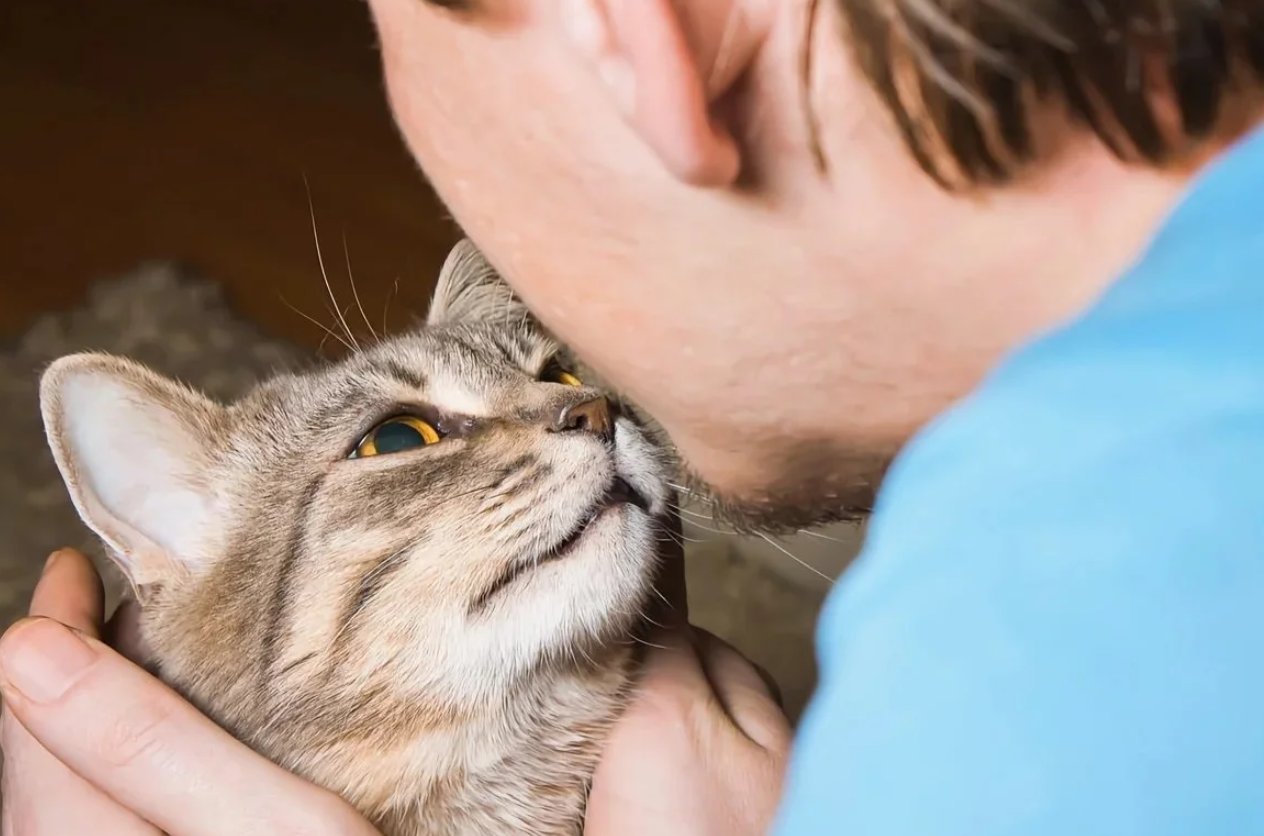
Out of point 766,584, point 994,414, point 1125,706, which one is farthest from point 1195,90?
point 766,584

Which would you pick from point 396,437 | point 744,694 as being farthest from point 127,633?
point 744,694

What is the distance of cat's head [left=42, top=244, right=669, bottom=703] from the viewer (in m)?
0.81

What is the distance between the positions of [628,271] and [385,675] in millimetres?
349

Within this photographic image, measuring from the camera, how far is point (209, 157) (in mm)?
2420

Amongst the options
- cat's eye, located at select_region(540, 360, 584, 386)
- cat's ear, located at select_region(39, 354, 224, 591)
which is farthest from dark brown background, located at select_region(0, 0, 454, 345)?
cat's ear, located at select_region(39, 354, 224, 591)

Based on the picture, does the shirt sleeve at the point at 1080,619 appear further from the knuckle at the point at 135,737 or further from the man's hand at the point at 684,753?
the knuckle at the point at 135,737

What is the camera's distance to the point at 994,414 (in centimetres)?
48

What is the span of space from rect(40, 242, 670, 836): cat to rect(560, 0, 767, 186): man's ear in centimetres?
34

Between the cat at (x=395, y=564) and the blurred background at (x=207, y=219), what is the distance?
0.81 meters

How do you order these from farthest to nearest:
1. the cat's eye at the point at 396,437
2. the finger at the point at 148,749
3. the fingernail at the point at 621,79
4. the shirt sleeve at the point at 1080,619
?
the cat's eye at the point at 396,437, the finger at the point at 148,749, the fingernail at the point at 621,79, the shirt sleeve at the point at 1080,619

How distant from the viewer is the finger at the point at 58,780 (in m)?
0.86

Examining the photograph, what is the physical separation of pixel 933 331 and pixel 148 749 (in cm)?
62

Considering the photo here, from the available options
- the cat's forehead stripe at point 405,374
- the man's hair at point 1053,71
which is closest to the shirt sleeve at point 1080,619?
the man's hair at point 1053,71

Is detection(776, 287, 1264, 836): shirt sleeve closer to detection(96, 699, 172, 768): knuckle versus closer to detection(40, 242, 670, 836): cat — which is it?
detection(40, 242, 670, 836): cat
